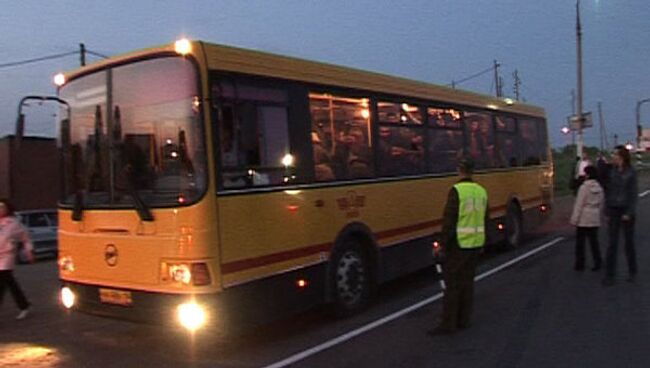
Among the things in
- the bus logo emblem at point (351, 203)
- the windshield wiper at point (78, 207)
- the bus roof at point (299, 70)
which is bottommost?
the bus logo emblem at point (351, 203)

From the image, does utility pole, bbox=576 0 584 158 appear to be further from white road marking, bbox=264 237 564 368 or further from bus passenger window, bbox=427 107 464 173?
white road marking, bbox=264 237 564 368

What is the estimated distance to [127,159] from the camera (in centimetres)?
688

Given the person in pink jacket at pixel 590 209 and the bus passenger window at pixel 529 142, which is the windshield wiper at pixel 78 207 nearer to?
the person in pink jacket at pixel 590 209

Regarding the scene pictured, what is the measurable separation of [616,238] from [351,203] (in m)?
4.16

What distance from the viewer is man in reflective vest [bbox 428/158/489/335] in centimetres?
754

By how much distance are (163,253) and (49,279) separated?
7514 millimetres

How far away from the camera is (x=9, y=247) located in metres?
9.19

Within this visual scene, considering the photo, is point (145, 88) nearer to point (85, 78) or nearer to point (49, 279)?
point (85, 78)

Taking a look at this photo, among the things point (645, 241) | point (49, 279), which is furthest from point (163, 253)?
point (645, 241)

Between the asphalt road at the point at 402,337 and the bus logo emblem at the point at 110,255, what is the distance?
38.3 inches

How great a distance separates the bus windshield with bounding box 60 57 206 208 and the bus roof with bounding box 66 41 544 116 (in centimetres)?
15

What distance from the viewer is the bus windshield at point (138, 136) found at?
6531 mm

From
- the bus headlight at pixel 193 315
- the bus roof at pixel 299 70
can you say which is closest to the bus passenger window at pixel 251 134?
the bus roof at pixel 299 70

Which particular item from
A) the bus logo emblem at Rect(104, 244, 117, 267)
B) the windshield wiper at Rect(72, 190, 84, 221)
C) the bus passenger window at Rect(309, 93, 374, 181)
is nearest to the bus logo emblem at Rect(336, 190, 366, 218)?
the bus passenger window at Rect(309, 93, 374, 181)
